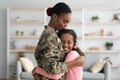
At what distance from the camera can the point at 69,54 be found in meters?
1.77

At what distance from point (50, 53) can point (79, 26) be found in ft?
16.0

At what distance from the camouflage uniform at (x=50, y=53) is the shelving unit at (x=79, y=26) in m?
4.62

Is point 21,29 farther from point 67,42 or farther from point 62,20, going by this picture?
point 62,20

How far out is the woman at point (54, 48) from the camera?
1.64 metres

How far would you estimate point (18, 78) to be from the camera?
5391 mm

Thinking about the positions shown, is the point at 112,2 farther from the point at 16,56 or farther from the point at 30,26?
the point at 16,56

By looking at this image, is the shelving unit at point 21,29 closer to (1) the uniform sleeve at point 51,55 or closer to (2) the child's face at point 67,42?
A: (2) the child's face at point 67,42

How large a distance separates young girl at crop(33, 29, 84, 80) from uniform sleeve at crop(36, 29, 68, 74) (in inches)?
2.4

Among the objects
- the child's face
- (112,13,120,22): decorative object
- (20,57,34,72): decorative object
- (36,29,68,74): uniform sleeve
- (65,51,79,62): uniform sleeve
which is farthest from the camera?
(112,13,120,22): decorative object

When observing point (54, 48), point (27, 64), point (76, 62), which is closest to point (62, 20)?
point (54, 48)

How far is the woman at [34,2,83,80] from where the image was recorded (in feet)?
5.38

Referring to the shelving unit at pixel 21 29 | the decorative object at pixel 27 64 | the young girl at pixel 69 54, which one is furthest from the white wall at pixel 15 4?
the young girl at pixel 69 54

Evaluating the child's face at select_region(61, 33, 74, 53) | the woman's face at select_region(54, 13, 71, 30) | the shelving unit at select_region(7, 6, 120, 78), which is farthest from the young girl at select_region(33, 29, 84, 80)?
the shelving unit at select_region(7, 6, 120, 78)

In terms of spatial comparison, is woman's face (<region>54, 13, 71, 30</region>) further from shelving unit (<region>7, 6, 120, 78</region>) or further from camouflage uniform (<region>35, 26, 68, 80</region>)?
shelving unit (<region>7, 6, 120, 78</region>)
